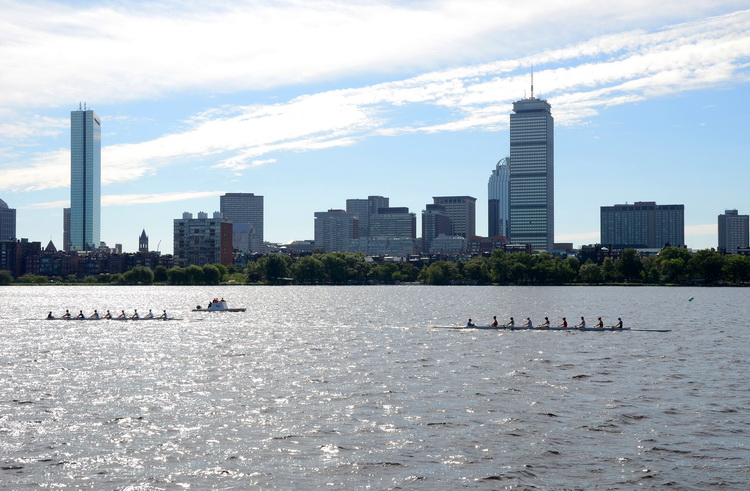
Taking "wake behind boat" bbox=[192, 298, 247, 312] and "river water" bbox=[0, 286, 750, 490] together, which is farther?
"wake behind boat" bbox=[192, 298, 247, 312]

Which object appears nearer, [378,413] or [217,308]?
[378,413]

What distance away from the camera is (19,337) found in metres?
89.9

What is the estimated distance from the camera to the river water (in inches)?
1272

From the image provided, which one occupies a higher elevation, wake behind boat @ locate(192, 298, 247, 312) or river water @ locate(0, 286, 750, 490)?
wake behind boat @ locate(192, 298, 247, 312)

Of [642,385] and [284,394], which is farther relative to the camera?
[642,385]

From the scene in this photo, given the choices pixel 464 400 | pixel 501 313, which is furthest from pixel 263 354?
pixel 501 313

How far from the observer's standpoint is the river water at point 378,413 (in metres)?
32.3

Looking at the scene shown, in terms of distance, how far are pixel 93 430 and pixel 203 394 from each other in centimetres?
1035

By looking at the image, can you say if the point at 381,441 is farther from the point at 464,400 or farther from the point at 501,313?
the point at 501,313

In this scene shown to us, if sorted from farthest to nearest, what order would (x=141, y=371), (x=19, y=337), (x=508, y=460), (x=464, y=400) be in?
A: (x=19, y=337), (x=141, y=371), (x=464, y=400), (x=508, y=460)

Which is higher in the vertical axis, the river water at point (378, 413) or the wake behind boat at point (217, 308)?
the wake behind boat at point (217, 308)

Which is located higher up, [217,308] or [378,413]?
[217,308]

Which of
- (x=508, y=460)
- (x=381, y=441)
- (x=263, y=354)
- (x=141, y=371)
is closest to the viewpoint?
(x=508, y=460)

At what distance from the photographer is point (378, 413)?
42906mm
